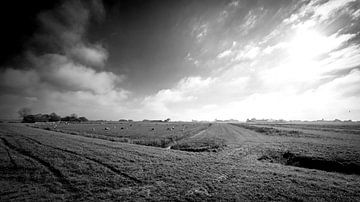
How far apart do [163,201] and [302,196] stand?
23.9 ft

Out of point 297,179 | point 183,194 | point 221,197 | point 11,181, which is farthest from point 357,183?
point 11,181

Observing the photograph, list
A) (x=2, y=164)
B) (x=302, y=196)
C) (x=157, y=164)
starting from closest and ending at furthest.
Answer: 1. (x=302, y=196)
2. (x=2, y=164)
3. (x=157, y=164)

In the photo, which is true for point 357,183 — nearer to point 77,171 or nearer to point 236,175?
point 236,175

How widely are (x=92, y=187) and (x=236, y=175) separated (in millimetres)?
Result: 9434

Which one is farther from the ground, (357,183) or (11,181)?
(11,181)

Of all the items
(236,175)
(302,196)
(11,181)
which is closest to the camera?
(302,196)

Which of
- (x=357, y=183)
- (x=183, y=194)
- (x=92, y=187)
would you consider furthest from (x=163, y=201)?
(x=357, y=183)

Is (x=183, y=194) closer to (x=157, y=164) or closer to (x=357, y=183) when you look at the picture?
(x=157, y=164)

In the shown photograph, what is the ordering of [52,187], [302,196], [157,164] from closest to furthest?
1. [302,196]
2. [52,187]
3. [157,164]

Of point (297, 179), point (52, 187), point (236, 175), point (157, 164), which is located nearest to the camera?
point (52, 187)

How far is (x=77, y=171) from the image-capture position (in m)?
11.1

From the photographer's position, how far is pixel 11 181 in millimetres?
9328

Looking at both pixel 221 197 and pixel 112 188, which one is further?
pixel 112 188

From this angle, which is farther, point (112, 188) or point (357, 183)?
point (357, 183)
